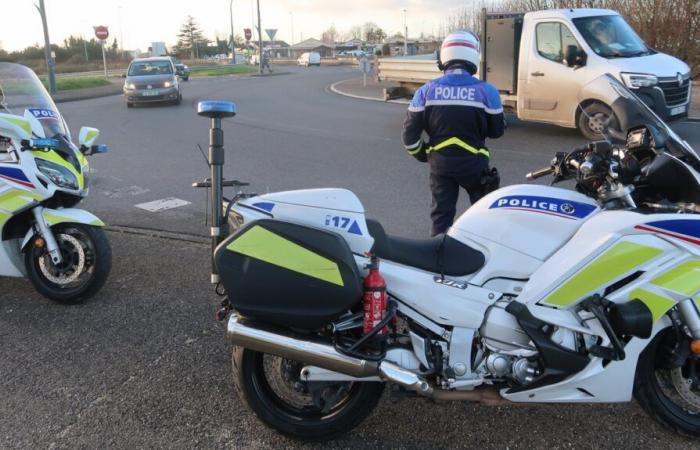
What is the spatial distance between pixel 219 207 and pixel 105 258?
202cm

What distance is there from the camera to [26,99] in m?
4.93

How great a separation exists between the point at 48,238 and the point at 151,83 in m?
17.5

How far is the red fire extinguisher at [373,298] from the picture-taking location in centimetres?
271

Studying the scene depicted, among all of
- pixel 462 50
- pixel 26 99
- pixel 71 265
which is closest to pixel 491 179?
pixel 462 50

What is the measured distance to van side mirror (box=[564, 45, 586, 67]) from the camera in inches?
434

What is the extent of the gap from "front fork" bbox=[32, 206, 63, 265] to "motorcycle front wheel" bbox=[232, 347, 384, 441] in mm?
2176

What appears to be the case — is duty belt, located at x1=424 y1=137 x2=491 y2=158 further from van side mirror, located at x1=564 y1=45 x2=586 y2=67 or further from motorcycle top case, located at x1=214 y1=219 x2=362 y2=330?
van side mirror, located at x1=564 y1=45 x2=586 y2=67

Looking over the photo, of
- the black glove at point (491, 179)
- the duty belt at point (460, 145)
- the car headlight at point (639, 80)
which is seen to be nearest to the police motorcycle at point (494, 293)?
the black glove at point (491, 179)

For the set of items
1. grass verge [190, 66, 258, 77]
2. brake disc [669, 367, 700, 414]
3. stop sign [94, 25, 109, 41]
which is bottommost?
brake disc [669, 367, 700, 414]

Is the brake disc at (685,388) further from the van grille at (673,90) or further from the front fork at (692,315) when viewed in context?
the van grille at (673,90)

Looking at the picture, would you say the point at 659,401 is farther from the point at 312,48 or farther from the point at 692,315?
the point at 312,48

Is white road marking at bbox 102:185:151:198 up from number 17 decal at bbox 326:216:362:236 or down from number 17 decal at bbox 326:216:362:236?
down

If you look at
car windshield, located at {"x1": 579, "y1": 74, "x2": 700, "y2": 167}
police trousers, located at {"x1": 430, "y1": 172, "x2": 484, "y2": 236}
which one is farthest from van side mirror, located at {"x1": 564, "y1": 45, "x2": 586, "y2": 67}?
car windshield, located at {"x1": 579, "y1": 74, "x2": 700, "y2": 167}

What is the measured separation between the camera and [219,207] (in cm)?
294
